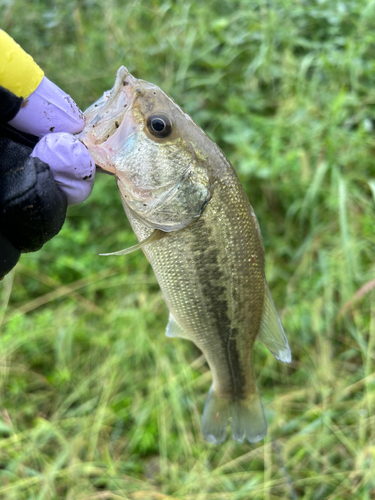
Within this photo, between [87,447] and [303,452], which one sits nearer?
[303,452]

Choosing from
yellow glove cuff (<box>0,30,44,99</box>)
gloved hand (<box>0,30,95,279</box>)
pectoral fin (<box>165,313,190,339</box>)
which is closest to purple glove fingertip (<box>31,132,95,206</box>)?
gloved hand (<box>0,30,95,279</box>)

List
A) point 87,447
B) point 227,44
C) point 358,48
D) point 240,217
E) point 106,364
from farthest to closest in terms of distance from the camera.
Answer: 1. point 227,44
2. point 358,48
3. point 106,364
4. point 87,447
5. point 240,217

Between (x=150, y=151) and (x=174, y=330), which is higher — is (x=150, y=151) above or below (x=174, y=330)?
above

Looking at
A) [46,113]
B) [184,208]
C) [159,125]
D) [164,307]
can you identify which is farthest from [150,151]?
[164,307]

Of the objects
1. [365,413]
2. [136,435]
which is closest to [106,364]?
[136,435]

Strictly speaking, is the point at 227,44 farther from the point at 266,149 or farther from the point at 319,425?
the point at 319,425

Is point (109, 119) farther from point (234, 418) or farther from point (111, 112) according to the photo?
point (234, 418)

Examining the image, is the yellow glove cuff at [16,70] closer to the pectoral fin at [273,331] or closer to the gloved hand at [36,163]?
the gloved hand at [36,163]

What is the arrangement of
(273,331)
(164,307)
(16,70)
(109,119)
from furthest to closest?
(164,307) < (273,331) < (109,119) < (16,70)
